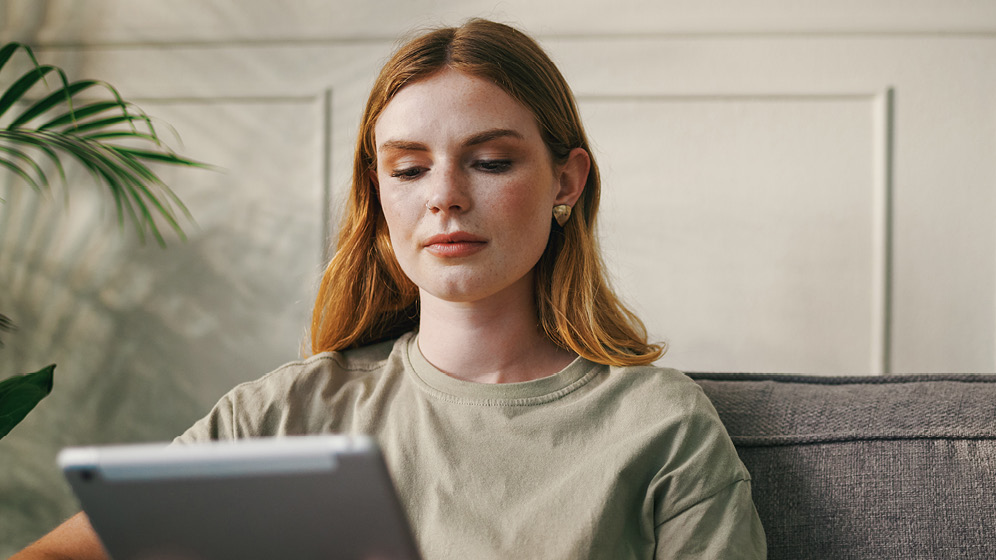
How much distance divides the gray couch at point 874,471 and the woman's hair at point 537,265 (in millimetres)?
192

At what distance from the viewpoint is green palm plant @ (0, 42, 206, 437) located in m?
1.18

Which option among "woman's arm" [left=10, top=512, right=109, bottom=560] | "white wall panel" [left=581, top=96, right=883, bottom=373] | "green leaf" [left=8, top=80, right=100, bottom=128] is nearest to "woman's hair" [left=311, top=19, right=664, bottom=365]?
"woman's arm" [left=10, top=512, right=109, bottom=560]

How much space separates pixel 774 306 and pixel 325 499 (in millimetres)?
1326

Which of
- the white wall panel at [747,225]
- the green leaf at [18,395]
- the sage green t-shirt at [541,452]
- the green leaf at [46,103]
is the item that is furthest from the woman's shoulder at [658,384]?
the green leaf at [46,103]

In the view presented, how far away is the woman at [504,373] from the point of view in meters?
0.90

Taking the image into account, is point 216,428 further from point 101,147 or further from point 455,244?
point 101,147

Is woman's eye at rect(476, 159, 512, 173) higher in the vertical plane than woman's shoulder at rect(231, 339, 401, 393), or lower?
higher

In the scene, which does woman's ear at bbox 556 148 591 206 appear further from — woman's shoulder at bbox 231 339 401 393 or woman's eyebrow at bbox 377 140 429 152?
woman's shoulder at bbox 231 339 401 393

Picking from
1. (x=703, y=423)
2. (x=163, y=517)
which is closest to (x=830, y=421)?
(x=703, y=423)

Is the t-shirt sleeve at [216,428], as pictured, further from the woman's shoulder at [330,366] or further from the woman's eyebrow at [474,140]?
the woman's eyebrow at [474,140]

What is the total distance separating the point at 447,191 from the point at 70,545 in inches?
24.2

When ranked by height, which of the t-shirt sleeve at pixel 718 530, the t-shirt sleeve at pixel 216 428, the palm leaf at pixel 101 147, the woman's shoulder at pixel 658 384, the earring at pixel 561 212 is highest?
the palm leaf at pixel 101 147

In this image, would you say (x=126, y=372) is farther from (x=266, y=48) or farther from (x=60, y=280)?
(x=266, y=48)

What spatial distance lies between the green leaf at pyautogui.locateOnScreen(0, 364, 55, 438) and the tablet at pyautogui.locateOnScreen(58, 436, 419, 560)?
732 millimetres
